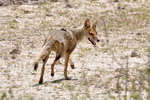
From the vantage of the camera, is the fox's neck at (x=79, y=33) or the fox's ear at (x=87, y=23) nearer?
the fox's neck at (x=79, y=33)

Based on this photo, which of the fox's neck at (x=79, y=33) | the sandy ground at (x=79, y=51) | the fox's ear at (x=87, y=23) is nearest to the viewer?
the sandy ground at (x=79, y=51)

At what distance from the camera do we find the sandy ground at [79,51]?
247 inches

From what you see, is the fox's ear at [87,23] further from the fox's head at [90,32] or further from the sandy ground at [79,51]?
the sandy ground at [79,51]

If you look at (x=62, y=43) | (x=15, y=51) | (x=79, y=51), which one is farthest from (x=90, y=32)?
(x=15, y=51)

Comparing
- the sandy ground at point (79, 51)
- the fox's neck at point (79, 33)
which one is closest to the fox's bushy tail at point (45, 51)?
the sandy ground at point (79, 51)

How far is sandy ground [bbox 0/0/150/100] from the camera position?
6.28 m

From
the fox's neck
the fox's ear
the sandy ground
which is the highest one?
the fox's ear

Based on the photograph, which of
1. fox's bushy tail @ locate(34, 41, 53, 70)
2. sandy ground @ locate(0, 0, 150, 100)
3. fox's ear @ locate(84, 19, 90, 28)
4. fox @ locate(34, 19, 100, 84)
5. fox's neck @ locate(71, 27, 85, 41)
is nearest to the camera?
sandy ground @ locate(0, 0, 150, 100)

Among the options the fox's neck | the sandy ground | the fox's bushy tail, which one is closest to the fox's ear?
the fox's neck

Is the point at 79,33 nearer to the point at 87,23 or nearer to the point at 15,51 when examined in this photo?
the point at 87,23

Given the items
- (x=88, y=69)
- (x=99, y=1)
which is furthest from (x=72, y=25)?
Answer: (x=88, y=69)

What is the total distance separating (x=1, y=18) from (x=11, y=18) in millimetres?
392

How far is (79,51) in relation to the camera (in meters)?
10.2

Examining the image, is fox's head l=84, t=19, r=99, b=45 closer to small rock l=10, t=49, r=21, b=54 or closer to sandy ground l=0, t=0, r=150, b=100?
sandy ground l=0, t=0, r=150, b=100
